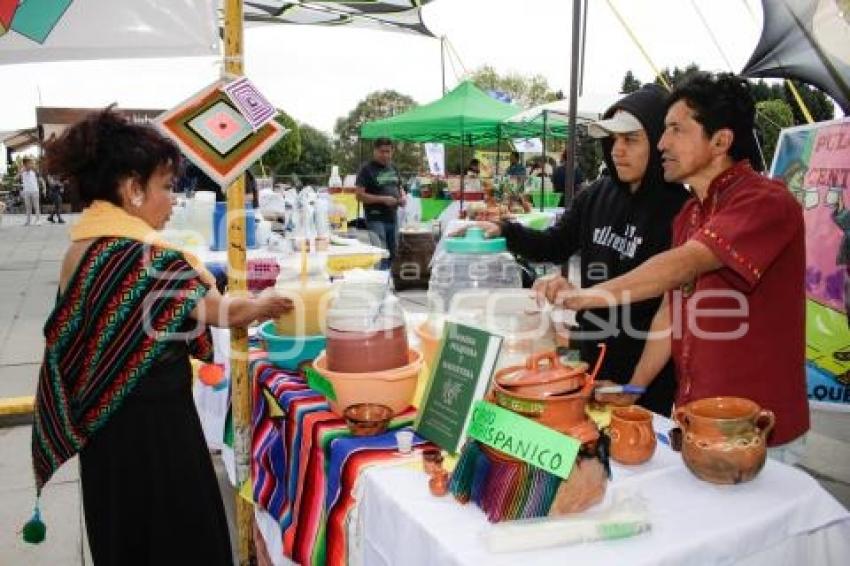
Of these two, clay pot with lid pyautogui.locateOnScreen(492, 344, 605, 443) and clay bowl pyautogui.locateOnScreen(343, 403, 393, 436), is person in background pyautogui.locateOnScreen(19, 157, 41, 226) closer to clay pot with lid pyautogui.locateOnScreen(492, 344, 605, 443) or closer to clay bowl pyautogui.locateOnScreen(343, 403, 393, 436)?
clay bowl pyautogui.locateOnScreen(343, 403, 393, 436)

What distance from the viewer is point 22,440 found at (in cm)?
408

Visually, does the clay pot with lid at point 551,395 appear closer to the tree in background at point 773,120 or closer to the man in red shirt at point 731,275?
the man in red shirt at point 731,275

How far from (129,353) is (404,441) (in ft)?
2.53

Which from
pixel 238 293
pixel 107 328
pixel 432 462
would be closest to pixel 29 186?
pixel 238 293

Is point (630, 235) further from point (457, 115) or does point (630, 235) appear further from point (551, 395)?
point (457, 115)

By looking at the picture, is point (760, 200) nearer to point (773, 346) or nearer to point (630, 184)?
point (773, 346)

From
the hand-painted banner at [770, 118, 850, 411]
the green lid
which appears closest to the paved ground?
the hand-painted banner at [770, 118, 850, 411]

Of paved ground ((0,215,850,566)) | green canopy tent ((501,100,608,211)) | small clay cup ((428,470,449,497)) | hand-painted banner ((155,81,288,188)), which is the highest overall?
green canopy tent ((501,100,608,211))

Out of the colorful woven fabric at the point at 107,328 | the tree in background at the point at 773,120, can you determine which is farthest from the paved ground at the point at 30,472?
the tree in background at the point at 773,120

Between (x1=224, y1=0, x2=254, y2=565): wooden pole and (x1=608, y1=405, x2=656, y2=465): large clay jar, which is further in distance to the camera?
(x1=224, y1=0, x2=254, y2=565): wooden pole

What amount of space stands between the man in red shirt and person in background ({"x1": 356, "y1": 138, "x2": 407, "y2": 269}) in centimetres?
628

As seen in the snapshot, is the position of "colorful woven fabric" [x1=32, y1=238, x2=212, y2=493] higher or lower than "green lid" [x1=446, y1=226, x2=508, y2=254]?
lower

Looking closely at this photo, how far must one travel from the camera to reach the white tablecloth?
1105mm

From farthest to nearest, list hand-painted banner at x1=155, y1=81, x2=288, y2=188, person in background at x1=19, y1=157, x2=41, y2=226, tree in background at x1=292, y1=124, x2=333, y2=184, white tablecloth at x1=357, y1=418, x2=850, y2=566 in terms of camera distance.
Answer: tree in background at x1=292, y1=124, x2=333, y2=184, person in background at x1=19, y1=157, x2=41, y2=226, hand-painted banner at x1=155, y1=81, x2=288, y2=188, white tablecloth at x1=357, y1=418, x2=850, y2=566
